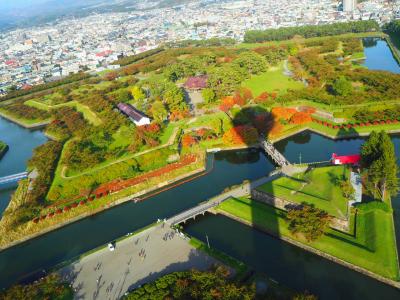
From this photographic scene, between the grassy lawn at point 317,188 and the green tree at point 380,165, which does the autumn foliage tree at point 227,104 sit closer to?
the grassy lawn at point 317,188

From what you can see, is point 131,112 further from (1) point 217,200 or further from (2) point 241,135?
(1) point 217,200

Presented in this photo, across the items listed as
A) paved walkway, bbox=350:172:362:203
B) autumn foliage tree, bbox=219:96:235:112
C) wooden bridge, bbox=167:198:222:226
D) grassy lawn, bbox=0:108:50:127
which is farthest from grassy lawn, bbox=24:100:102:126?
paved walkway, bbox=350:172:362:203

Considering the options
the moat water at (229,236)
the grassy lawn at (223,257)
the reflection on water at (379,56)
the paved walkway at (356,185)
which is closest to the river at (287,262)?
the moat water at (229,236)

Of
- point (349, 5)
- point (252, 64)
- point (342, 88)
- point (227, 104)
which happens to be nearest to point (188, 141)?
point (227, 104)

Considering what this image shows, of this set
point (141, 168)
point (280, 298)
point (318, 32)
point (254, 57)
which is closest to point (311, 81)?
point (254, 57)

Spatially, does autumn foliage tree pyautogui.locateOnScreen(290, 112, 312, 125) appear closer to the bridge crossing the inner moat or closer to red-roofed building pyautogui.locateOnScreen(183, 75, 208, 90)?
the bridge crossing the inner moat

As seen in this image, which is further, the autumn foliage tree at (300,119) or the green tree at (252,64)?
the green tree at (252,64)
